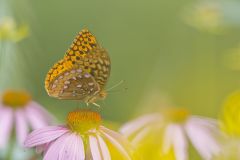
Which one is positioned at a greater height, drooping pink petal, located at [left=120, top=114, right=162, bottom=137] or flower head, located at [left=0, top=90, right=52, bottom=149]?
drooping pink petal, located at [left=120, top=114, right=162, bottom=137]

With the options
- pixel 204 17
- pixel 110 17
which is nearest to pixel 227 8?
pixel 204 17

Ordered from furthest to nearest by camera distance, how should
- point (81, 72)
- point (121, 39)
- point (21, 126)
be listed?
point (121, 39), point (21, 126), point (81, 72)

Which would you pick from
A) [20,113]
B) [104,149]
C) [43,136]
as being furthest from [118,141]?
[20,113]

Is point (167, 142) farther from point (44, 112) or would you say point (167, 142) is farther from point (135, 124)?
point (44, 112)

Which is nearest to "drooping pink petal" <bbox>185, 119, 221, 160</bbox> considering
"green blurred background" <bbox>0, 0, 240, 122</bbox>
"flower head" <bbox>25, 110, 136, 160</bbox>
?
"flower head" <bbox>25, 110, 136, 160</bbox>

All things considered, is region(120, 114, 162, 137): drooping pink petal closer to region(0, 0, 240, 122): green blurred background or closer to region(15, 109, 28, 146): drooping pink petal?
region(15, 109, 28, 146): drooping pink petal

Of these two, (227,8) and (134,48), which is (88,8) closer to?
(134,48)
